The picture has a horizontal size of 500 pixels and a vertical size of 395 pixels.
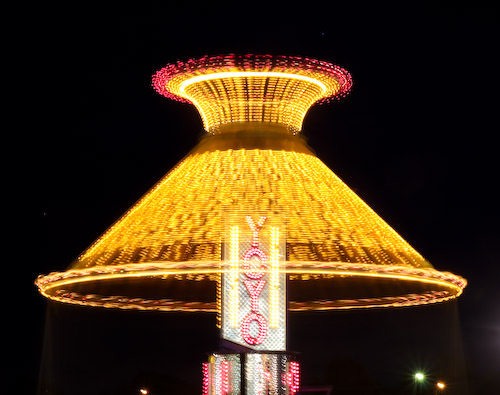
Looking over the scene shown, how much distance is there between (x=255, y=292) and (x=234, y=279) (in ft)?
1.75

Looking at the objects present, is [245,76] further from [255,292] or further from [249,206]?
[255,292]

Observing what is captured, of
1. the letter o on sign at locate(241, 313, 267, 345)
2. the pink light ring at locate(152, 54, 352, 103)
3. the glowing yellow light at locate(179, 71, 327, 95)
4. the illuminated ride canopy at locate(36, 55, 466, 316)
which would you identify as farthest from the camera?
the glowing yellow light at locate(179, 71, 327, 95)

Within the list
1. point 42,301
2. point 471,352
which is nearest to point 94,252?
point 42,301

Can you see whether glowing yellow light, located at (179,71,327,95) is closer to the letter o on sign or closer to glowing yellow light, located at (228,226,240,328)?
glowing yellow light, located at (228,226,240,328)

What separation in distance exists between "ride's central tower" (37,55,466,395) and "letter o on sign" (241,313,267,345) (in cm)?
2

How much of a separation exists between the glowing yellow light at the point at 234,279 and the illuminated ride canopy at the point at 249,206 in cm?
A: 3

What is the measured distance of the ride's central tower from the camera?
81.7ft

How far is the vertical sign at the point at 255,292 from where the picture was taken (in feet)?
81.7

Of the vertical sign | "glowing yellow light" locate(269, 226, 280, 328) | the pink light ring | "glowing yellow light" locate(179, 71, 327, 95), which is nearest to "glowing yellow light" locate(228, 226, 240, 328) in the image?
the vertical sign

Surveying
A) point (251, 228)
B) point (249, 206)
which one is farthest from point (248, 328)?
point (249, 206)

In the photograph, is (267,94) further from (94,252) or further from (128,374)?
(128,374)

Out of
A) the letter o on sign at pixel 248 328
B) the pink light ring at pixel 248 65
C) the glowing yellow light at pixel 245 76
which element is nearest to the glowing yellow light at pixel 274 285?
the letter o on sign at pixel 248 328

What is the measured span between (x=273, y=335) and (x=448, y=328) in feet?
61.1

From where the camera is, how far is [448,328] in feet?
139
